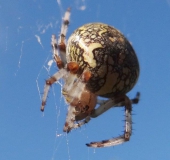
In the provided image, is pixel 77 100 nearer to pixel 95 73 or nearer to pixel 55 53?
pixel 95 73

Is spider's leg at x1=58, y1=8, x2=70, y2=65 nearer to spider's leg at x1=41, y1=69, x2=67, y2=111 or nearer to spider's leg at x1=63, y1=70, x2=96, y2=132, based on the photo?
spider's leg at x1=41, y1=69, x2=67, y2=111

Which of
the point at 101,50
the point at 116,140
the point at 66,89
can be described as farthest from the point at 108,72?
the point at 116,140

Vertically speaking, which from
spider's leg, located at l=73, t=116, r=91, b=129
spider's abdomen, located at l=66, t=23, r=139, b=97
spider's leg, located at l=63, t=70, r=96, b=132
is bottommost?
spider's leg, located at l=73, t=116, r=91, b=129

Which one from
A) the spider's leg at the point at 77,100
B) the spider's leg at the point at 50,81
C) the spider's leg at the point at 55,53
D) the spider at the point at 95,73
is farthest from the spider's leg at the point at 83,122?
the spider's leg at the point at 55,53

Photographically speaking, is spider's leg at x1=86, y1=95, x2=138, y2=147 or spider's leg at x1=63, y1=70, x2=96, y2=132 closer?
spider's leg at x1=63, y1=70, x2=96, y2=132

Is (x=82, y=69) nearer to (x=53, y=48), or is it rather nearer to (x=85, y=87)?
(x=85, y=87)

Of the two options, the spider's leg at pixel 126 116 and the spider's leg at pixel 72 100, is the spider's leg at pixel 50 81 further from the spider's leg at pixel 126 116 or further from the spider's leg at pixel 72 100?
the spider's leg at pixel 126 116

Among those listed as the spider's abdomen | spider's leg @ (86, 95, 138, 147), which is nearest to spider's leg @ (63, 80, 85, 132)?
the spider's abdomen

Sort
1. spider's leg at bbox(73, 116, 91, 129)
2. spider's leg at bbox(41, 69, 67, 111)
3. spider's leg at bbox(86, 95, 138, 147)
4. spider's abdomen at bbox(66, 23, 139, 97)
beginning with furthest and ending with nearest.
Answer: spider's leg at bbox(73, 116, 91, 129)
spider's leg at bbox(86, 95, 138, 147)
spider's leg at bbox(41, 69, 67, 111)
spider's abdomen at bbox(66, 23, 139, 97)

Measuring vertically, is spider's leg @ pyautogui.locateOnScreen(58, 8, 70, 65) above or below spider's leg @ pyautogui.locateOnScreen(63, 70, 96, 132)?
above
